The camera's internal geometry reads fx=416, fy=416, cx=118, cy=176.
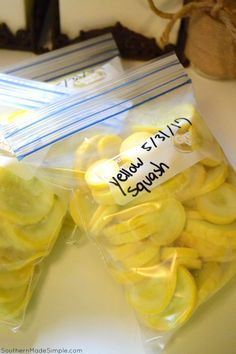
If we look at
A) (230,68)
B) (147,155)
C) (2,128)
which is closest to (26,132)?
(2,128)

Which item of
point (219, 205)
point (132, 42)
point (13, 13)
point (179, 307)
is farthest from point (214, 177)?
point (13, 13)

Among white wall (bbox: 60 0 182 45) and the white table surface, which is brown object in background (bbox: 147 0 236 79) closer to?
white wall (bbox: 60 0 182 45)

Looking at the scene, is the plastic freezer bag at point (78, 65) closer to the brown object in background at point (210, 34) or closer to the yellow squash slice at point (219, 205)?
the brown object in background at point (210, 34)

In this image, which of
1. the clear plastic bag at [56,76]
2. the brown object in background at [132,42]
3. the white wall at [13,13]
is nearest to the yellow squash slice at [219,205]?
the clear plastic bag at [56,76]

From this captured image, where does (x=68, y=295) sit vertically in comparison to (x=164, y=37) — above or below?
below

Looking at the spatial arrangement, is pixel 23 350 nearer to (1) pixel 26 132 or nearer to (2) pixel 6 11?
(1) pixel 26 132

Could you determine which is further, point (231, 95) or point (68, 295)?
point (231, 95)
